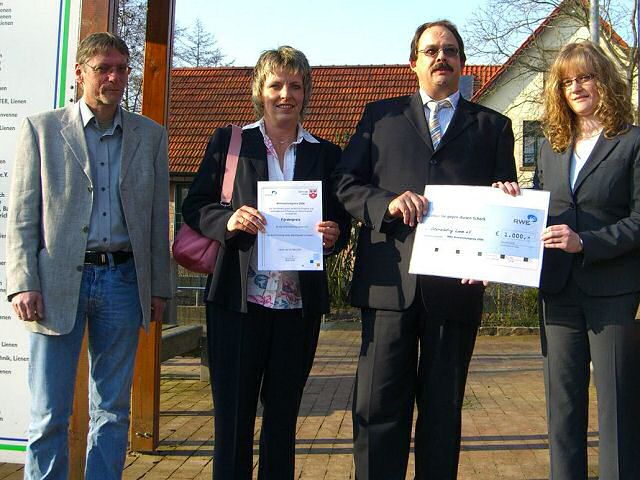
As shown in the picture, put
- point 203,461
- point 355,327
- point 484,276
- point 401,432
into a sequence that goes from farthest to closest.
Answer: point 355,327 → point 203,461 → point 401,432 → point 484,276

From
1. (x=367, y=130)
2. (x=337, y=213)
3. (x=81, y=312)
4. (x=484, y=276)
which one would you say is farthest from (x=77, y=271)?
(x=484, y=276)

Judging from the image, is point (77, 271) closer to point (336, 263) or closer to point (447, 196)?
point (447, 196)

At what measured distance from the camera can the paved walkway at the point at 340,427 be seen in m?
5.37

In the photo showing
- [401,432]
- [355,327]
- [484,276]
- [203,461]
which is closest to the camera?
[484,276]

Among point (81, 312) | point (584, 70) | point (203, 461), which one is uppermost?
point (584, 70)

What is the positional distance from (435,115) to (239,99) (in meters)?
22.4

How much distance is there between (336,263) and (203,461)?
32.5 ft

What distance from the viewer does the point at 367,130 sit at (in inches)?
160

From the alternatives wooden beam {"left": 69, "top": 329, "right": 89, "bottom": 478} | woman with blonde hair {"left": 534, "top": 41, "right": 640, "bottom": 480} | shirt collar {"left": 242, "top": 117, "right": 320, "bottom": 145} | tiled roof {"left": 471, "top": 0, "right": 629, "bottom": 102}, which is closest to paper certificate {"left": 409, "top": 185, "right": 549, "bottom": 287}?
woman with blonde hair {"left": 534, "top": 41, "right": 640, "bottom": 480}

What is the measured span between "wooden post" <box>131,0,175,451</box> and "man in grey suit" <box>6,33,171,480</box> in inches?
68.1

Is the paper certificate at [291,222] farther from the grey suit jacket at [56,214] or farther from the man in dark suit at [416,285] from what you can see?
the grey suit jacket at [56,214]

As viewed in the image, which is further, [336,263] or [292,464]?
[336,263]

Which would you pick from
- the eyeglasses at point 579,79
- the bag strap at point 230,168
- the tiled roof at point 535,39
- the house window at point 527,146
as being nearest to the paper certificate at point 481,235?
the eyeglasses at point 579,79

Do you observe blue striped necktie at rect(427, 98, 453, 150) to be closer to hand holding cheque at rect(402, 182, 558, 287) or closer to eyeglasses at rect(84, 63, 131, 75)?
hand holding cheque at rect(402, 182, 558, 287)
